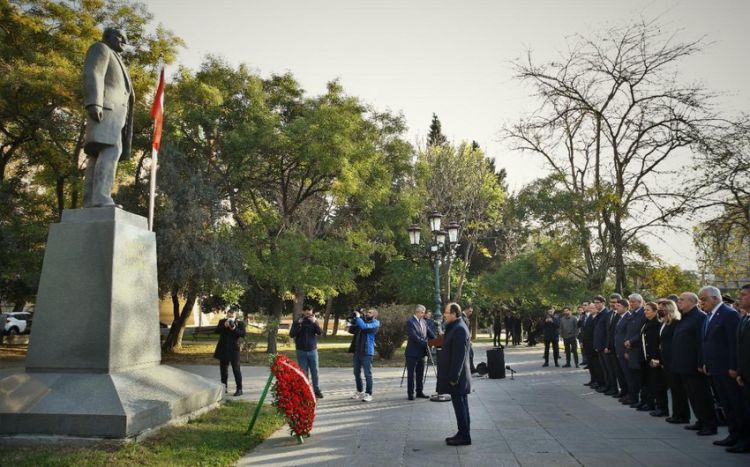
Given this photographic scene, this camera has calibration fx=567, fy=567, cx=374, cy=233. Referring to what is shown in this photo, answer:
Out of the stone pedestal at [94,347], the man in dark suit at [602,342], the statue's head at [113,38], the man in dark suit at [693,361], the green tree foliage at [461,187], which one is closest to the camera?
the stone pedestal at [94,347]

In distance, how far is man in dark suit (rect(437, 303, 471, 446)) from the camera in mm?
7719

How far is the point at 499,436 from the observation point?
8.41 metres

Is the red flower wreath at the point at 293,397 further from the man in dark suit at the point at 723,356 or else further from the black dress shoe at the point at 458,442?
the man in dark suit at the point at 723,356

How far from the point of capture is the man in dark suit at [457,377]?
7.72 m

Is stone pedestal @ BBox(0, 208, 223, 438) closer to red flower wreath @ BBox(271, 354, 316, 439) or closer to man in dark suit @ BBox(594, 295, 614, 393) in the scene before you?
red flower wreath @ BBox(271, 354, 316, 439)

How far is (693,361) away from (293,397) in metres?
5.99

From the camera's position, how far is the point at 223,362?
12.7m

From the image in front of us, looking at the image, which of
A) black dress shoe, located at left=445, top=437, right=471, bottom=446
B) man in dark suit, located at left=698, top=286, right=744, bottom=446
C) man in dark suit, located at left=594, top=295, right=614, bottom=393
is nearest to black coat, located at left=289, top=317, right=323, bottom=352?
black dress shoe, located at left=445, top=437, right=471, bottom=446

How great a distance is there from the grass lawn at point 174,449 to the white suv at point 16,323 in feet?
116

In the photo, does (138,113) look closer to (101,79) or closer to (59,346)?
(101,79)

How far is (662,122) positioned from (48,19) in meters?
22.9

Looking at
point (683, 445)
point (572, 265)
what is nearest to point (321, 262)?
point (572, 265)

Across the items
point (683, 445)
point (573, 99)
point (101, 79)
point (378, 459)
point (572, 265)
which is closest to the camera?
point (378, 459)

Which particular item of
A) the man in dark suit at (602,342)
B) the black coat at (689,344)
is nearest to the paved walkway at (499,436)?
the man in dark suit at (602,342)
